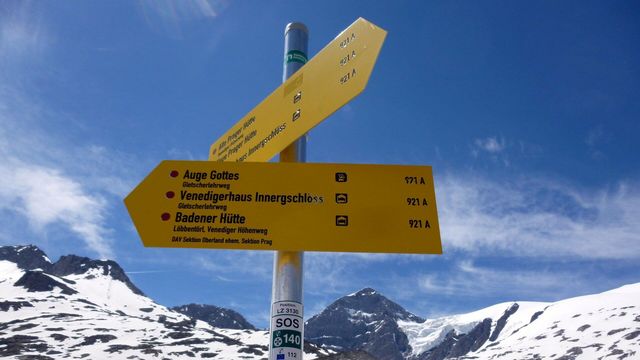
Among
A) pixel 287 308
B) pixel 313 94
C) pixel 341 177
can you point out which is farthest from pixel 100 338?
pixel 341 177

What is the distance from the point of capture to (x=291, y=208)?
5352mm

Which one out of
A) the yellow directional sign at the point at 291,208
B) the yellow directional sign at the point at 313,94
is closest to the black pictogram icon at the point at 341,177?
the yellow directional sign at the point at 291,208

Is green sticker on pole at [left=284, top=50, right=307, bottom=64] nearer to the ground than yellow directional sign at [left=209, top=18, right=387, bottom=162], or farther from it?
farther from it

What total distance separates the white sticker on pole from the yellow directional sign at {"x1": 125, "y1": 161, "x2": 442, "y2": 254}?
58 centimetres

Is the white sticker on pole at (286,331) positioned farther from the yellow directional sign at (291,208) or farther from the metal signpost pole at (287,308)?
the yellow directional sign at (291,208)

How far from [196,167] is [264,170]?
2.45ft

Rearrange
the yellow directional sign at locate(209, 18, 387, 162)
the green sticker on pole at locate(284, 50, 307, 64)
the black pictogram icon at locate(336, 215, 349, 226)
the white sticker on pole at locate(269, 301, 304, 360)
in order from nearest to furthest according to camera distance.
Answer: the white sticker on pole at locate(269, 301, 304, 360)
the black pictogram icon at locate(336, 215, 349, 226)
the yellow directional sign at locate(209, 18, 387, 162)
the green sticker on pole at locate(284, 50, 307, 64)

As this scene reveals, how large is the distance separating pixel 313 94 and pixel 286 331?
244cm

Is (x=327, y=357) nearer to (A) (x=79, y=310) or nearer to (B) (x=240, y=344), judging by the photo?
(B) (x=240, y=344)

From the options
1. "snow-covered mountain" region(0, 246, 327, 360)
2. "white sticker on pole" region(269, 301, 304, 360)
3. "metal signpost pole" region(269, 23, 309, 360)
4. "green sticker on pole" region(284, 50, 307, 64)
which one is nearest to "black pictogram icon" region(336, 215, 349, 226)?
"metal signpost pole" region(269, 23, 309, 360)

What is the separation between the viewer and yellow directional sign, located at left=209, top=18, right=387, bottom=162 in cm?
542

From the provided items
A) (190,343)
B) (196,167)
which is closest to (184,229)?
(196,167)

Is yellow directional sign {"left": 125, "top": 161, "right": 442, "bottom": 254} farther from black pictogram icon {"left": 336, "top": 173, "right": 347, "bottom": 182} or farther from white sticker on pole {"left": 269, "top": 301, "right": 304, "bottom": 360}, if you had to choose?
white sticker on pole {"left": 269, "top": 301, "right": 304, "bottom": 360}

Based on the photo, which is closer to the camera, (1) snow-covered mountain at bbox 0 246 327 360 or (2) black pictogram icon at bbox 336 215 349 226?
(2) black pictogram icon at bbox 336 215 349 226
